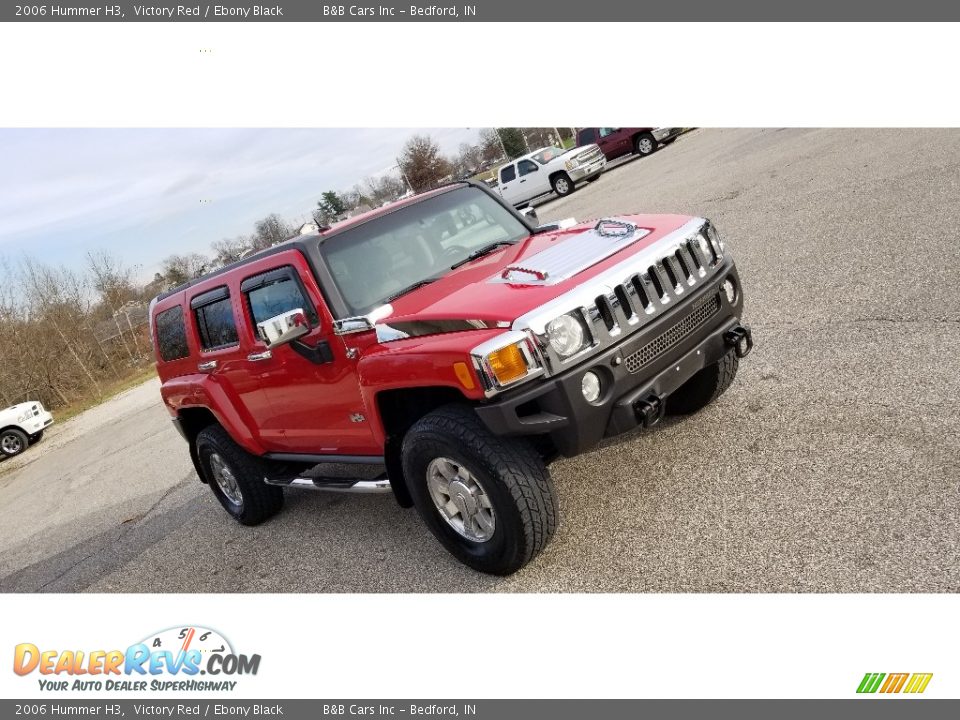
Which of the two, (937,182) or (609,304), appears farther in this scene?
(937,182)

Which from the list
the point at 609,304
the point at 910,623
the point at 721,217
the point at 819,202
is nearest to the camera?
the point at 910,623

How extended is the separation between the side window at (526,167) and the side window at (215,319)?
763 inches

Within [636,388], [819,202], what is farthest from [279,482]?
[819,202]

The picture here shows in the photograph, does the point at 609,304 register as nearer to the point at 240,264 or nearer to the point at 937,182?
the point at 240,264

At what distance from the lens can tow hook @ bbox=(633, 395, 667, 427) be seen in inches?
139

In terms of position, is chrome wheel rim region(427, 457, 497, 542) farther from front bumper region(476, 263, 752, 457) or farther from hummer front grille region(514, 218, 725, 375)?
hummer front grille region(514, 218, 725, 375)

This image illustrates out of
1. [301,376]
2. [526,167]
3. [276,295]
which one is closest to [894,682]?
[301,376]

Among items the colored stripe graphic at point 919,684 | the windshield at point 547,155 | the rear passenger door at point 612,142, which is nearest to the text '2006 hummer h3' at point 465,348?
the colored stripe graphic at point 919,684

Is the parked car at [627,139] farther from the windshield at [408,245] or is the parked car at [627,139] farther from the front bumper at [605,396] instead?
the front bumper at [605,396]

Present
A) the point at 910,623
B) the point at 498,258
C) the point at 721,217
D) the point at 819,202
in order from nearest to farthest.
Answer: the point at 910,623, the point at 498,258, the point at 819,202, the point at 721,217

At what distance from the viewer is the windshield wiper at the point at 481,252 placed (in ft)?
14.8

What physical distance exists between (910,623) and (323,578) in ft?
10.8

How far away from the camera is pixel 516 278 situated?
3.79 metres

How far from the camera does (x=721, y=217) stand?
1041 centimetres
